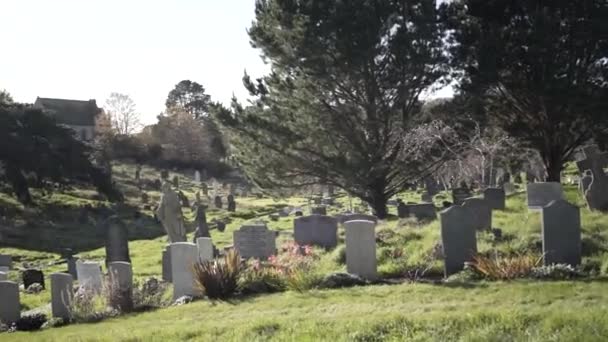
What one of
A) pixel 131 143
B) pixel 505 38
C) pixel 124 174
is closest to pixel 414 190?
pixel 505 38

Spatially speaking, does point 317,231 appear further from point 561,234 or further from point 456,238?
point 561,234

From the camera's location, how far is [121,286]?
13.1m

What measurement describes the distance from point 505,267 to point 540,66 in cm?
1656

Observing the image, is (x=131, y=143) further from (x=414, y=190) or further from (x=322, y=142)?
(x=322, y=142)

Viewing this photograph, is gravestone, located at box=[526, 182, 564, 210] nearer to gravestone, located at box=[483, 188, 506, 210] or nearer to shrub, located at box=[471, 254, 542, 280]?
gravestone, located at box=[483, 188, 506, 210]

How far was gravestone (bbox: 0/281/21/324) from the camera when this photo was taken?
1281cm

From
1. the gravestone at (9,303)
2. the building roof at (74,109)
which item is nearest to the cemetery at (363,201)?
the gravestone at (9,303)

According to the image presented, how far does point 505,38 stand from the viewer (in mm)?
26375

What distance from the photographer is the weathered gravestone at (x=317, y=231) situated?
59.1 feet

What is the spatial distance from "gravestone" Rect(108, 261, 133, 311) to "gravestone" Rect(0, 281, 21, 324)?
176 cm

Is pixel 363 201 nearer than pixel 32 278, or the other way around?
pixel 32 278

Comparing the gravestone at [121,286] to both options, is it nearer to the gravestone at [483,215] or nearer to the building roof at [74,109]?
the gravestone at [483,215]

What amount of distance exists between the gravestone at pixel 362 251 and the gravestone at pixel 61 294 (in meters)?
5.22

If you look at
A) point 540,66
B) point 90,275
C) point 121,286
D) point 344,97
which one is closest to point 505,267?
point 121,286
